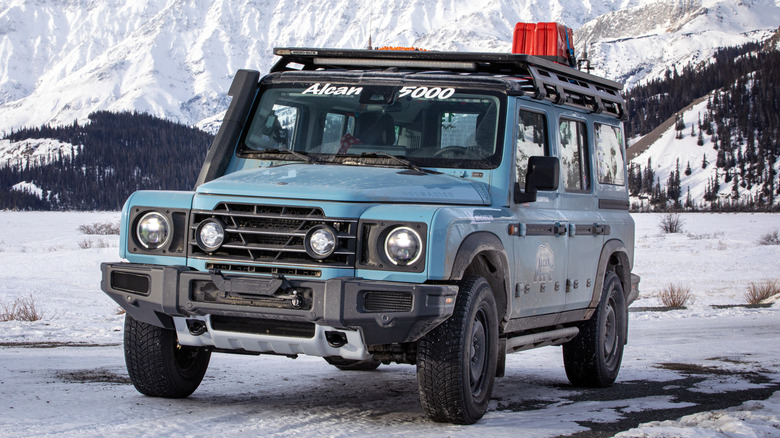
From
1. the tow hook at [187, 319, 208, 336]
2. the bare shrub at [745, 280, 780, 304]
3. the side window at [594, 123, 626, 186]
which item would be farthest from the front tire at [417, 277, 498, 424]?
the bare shrub at [745, 280, 780, 304]

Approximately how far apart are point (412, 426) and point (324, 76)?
2.95 m

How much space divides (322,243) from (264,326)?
0.69 m

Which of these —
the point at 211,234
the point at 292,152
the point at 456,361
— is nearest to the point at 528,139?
the point at 292,152

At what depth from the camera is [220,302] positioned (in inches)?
268

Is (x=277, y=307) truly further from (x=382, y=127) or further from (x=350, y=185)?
(x=382, y=127)

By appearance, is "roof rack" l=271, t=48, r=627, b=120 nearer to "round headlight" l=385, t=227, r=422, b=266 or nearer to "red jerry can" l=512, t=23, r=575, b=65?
"red jerry can" l=512, t=23, r=575, b=65

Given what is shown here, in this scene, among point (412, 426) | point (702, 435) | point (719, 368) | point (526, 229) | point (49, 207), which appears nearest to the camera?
point (702, 435)

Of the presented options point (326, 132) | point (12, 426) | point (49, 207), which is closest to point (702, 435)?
point (326, 132)

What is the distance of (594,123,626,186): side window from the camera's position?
10141mm

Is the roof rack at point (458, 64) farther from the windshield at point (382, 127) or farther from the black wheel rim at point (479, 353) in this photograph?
the black wheel rim at point (479, 353)

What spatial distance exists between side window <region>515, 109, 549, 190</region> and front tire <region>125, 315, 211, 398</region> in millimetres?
2838

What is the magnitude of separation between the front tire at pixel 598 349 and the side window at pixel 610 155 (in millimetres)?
967

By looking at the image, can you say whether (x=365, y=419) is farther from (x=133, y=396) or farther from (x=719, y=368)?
(x=719, y=368)

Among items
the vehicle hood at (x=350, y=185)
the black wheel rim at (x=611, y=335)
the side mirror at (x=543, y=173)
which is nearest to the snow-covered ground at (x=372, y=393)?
the black wheel rim at (x=611, y=335)
